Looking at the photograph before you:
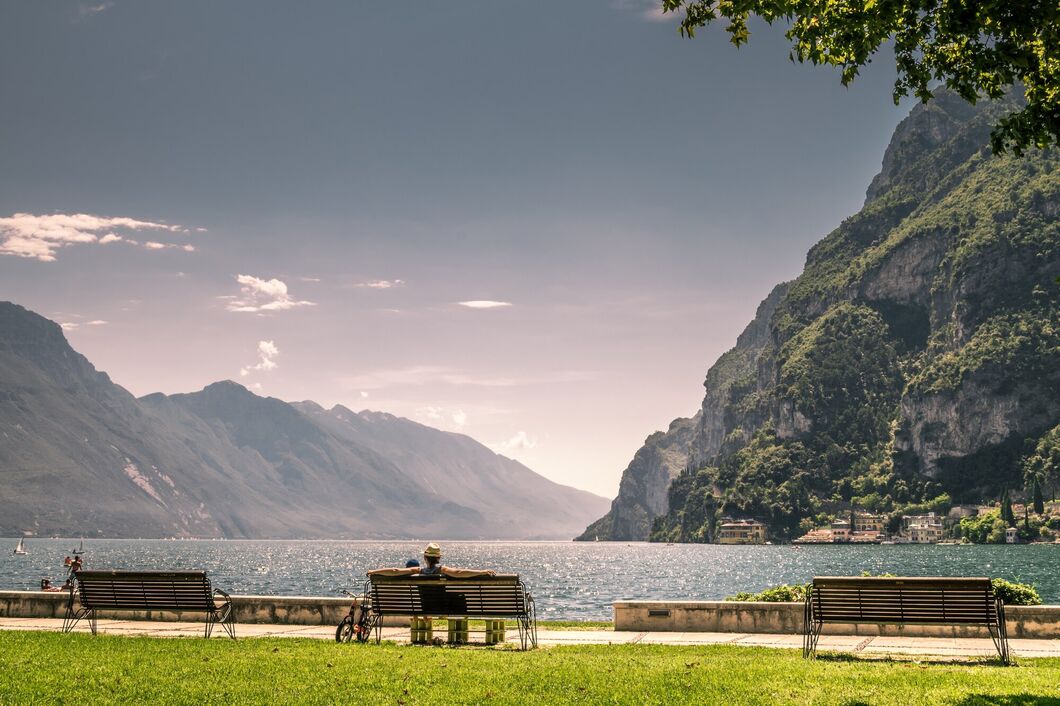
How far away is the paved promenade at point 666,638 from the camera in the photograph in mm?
16688

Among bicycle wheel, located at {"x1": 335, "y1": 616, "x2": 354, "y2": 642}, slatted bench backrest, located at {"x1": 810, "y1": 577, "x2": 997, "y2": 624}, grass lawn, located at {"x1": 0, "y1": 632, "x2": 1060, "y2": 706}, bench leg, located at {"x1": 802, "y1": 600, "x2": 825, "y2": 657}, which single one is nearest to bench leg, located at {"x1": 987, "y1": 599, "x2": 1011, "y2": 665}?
slatted bench backrest, located at {"x1": 810, "y1": 577, "x2": 997, "y2": 624}

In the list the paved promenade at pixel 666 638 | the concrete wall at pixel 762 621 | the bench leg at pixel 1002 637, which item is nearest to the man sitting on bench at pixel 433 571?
the paved promenade at pixel 666 638

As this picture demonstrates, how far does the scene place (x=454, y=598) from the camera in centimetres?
1734

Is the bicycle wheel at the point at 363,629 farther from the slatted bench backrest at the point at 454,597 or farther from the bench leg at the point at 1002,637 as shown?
the bench leg at the point at 1002,637

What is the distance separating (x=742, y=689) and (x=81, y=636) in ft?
38.5

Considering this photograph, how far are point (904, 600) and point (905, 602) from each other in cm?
4

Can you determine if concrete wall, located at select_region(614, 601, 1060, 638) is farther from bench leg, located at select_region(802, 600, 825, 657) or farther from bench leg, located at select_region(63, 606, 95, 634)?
bench leg, located at select_region(63, 606, 95, 634)

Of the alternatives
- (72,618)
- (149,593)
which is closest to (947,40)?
(149,593)

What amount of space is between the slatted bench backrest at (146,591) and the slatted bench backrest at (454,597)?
3.61 m

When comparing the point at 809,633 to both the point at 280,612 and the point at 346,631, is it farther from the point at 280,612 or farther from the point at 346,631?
the point at 280,612

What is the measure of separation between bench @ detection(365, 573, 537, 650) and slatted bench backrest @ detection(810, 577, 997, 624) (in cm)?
504

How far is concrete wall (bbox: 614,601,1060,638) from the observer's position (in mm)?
18609

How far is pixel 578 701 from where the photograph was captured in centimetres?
1125

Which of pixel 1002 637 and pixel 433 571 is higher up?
pixel 433 571
